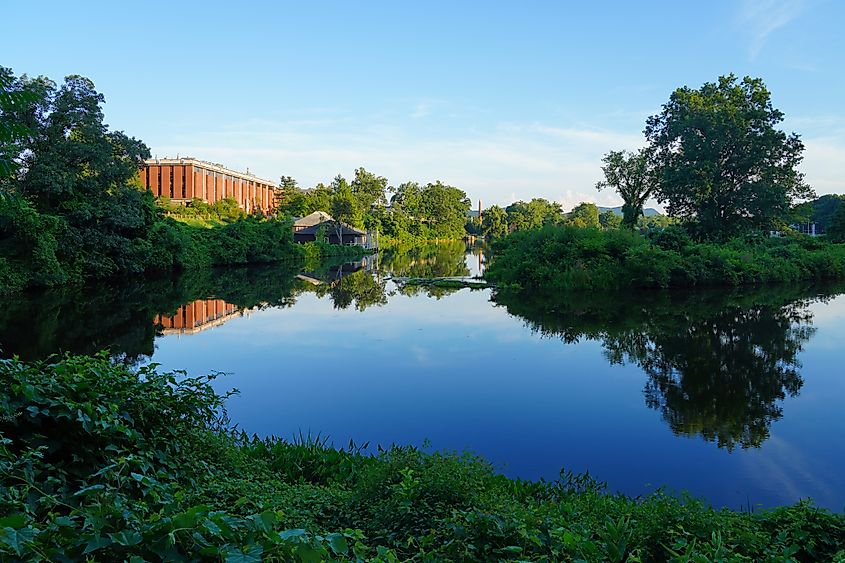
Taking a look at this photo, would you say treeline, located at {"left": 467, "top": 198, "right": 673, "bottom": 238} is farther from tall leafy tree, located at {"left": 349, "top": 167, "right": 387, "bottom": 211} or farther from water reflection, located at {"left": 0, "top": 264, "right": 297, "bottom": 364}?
water reflection, located at {"left": 0, "top": 264, "right": 297, "bottom": 364}

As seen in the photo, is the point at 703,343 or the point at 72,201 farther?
the point at 72,201

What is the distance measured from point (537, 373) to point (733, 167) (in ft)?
97.7

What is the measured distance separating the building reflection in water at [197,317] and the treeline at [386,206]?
1703 inches

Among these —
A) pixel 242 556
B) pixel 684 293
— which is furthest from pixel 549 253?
pixel 242 556

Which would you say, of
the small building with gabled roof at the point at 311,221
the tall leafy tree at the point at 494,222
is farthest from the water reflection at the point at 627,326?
the tall leafy tree at the point at 494,222

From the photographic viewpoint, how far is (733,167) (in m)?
34.2

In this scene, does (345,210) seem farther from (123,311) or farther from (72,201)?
(123,311)

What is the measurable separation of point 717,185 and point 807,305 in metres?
16.4

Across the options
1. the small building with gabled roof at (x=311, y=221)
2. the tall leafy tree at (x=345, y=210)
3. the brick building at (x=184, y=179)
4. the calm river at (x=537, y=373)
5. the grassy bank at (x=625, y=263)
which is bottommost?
the calm river at (x=537, y=373)

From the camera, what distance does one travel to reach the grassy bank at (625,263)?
80.8 ft

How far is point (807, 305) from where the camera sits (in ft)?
66.5

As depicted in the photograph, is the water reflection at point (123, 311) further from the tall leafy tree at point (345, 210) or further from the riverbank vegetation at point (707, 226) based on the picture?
the tall leafy tree at point (345, 210)

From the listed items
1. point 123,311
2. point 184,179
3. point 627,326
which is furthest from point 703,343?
point 184,179

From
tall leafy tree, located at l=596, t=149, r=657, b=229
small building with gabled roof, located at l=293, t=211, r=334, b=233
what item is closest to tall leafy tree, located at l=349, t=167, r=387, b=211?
small building with gabled roof, located at l=293, t=211, r=334, b=233
